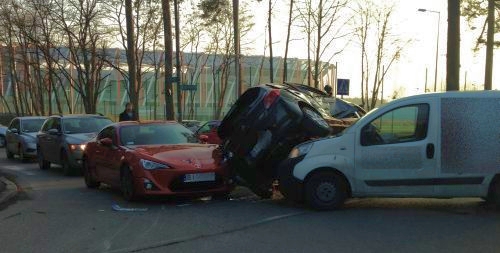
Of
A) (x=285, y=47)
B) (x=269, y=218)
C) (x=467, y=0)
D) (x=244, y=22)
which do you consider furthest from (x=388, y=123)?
(x=244, y=22)

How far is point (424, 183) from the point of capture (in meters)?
9.03

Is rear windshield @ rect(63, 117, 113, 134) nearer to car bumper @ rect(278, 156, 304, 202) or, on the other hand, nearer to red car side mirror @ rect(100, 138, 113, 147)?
red car side mirror @ rect(100, 138, 113, 147)

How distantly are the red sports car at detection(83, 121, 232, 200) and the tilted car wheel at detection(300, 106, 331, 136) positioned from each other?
1.59 meters

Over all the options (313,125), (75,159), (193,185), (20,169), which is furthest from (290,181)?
(20,169)

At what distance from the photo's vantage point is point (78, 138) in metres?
16.0

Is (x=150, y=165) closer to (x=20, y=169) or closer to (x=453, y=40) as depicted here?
(x=453, y=40)

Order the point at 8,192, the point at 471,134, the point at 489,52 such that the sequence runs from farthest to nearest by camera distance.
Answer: the point at 489,52, the point at 8,192, the point at 471,134

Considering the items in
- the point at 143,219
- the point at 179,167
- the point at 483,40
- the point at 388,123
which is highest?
the point at 483,40

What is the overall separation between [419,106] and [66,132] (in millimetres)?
10780

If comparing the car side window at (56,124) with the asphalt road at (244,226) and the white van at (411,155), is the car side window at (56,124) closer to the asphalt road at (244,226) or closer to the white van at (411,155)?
the asphalt road at (244,226)

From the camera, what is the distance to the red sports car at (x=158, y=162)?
10102mm

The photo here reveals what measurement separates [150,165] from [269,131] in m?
2.10

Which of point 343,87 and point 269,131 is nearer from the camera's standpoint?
point 269,131

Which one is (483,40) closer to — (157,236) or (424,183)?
(424,183)
